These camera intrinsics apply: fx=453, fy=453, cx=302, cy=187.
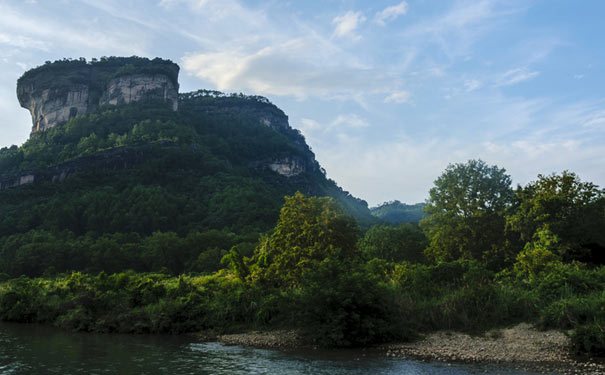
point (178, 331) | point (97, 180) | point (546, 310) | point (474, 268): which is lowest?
point (178, 331)

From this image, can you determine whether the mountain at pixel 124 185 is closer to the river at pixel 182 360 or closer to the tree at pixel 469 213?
the tree at pixel 469 213

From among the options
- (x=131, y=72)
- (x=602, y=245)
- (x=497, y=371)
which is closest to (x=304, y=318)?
(x=497, y=371)

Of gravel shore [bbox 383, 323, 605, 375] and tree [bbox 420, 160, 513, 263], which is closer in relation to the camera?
gravel shore [bbox 383, 323, 605, 375]

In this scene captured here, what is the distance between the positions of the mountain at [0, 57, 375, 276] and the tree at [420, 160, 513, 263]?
38.2m

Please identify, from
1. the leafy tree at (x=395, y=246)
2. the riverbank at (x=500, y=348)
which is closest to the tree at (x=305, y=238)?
the riverbank at (x=500, y=348)

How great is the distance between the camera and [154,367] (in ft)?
71.9

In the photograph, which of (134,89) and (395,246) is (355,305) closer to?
(395,246)

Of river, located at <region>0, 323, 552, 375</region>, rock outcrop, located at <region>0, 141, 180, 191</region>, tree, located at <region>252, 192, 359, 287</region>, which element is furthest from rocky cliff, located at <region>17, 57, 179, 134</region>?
river, located at <region>0, 323, 552, 375</region>

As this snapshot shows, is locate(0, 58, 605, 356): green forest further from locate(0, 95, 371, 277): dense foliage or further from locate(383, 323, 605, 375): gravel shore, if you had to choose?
locate(0, 95, 371, 277): dense foliage

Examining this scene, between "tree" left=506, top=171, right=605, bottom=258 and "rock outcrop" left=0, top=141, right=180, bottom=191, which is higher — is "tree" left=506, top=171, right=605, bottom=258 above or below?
below

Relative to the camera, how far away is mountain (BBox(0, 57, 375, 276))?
83.3 metres

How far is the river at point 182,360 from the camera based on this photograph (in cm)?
2062

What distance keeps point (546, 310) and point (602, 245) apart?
1569cm

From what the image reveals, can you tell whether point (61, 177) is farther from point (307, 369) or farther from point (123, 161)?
point (307, 369)
